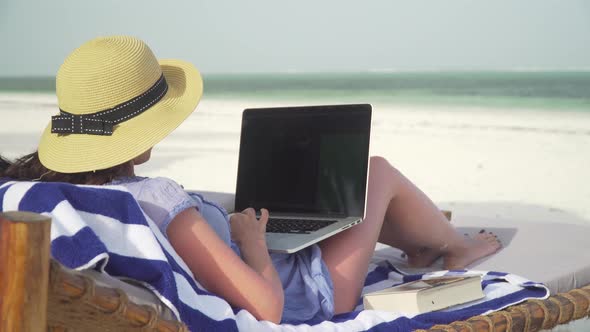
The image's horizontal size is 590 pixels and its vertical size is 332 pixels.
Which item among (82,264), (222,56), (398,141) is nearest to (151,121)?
(82,264)

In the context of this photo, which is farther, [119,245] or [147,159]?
[147,159]

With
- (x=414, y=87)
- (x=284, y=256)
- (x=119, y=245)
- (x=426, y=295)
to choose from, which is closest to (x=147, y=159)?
(x=119, y=245)

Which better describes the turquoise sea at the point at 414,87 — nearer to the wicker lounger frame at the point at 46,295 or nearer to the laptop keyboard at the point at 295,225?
the laptop keyboard at the point at 295,225

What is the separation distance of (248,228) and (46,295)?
766 mm

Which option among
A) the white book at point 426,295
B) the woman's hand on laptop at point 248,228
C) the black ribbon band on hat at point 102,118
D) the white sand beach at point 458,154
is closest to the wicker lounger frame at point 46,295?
the woman's hand on laptop at point 248,228

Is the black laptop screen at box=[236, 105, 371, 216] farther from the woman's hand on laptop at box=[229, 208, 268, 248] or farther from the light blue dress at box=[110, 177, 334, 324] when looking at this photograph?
the woman's hand on laptop at box=[229, 208, 268, 248]

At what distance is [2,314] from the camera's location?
4.59 feet

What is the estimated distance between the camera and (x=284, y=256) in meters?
2.51

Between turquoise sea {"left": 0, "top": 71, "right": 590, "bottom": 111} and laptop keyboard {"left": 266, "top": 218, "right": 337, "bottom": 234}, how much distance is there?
54.7 ft

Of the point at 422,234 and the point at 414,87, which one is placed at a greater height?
the point at 422,234

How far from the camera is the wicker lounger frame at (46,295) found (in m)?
1.40

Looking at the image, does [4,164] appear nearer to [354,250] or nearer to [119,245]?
[119,245]

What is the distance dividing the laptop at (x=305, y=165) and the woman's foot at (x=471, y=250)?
47cm

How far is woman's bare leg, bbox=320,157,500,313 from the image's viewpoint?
251 centimetres
